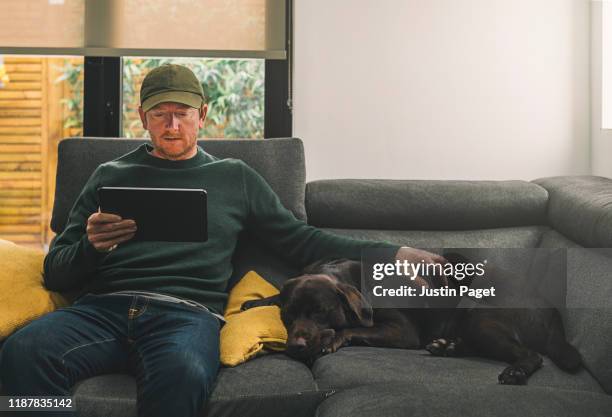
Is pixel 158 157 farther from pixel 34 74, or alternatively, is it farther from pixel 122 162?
pixel 34 74

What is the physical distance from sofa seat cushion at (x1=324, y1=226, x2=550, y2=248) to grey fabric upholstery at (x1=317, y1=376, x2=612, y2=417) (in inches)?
31.2

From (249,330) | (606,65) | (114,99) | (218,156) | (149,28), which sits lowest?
(249,330)

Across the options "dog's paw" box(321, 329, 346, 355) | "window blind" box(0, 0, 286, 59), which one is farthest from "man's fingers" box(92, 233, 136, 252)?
"window blind" box(0, 0, 286, 59)

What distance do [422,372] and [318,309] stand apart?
1.10 feet

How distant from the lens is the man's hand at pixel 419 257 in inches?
72.1

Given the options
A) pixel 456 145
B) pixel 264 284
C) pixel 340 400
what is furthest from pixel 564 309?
pixel 456 145

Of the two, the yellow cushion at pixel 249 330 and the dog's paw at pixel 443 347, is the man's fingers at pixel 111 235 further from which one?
the dog's paw at pixel 443 347

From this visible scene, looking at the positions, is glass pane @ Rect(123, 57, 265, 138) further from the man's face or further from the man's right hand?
the man's right hand

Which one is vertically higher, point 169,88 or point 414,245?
point 169,88

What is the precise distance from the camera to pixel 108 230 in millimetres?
1697

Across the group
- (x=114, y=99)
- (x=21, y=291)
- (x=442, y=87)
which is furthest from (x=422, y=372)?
(x=114, y=99)

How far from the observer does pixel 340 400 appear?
1.44m

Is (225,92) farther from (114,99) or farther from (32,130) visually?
(32,130)

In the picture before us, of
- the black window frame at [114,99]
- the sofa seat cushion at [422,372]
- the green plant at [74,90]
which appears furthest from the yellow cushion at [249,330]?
the green plant at [74,90]
